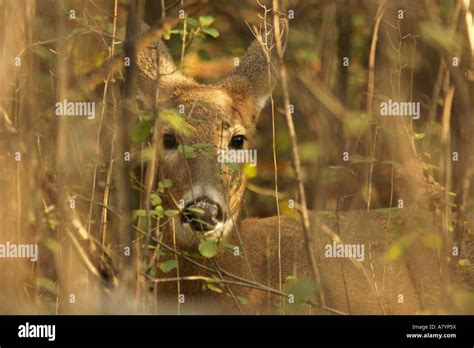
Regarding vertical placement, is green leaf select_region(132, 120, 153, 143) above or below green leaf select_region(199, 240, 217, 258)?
above

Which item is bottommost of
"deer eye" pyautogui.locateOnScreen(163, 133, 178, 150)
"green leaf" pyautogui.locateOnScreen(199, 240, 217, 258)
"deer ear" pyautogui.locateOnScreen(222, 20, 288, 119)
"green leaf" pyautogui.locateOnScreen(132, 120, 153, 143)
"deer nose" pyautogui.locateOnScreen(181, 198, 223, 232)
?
"green leaf" pyautogui.locateOnScreen(199, 240, 217, 258)

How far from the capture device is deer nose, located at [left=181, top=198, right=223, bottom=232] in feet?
20.6

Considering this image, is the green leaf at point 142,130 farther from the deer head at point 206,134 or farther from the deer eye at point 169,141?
the deer eye at point 169,141

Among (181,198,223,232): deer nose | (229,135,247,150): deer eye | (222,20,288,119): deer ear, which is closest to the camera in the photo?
(181,198,223,232): deer nose

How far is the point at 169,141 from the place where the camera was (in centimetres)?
723

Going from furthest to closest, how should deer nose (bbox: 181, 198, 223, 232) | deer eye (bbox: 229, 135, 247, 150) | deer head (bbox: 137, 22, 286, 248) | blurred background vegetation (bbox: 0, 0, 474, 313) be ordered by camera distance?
deer eye (bbox: 229, 135, 247, 150)
deer head (bbox: 137, 22, 286, 248)
deer nose (bbox: 181, 198, 223, 232)
blurred background vegetation (bbox: 0, 0, 474, 313)

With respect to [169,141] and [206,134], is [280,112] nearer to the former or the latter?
[206,134]

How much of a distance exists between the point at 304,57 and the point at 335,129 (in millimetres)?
748

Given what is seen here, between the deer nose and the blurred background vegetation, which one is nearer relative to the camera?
the blurred background vegetation

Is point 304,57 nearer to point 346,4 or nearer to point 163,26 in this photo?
point 346,4

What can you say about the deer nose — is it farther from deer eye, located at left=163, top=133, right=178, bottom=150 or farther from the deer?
deer eye, located at left=163, top=133, right=178, bottom=150

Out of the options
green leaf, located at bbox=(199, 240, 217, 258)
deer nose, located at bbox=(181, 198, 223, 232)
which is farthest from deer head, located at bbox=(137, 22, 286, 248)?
green leaf, located at bbox=(199, 240, 217, 258)

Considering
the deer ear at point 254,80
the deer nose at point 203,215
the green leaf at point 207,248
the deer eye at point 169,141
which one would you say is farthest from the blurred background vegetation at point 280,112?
the green leaf at point 207,248

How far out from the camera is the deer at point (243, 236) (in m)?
6.62
